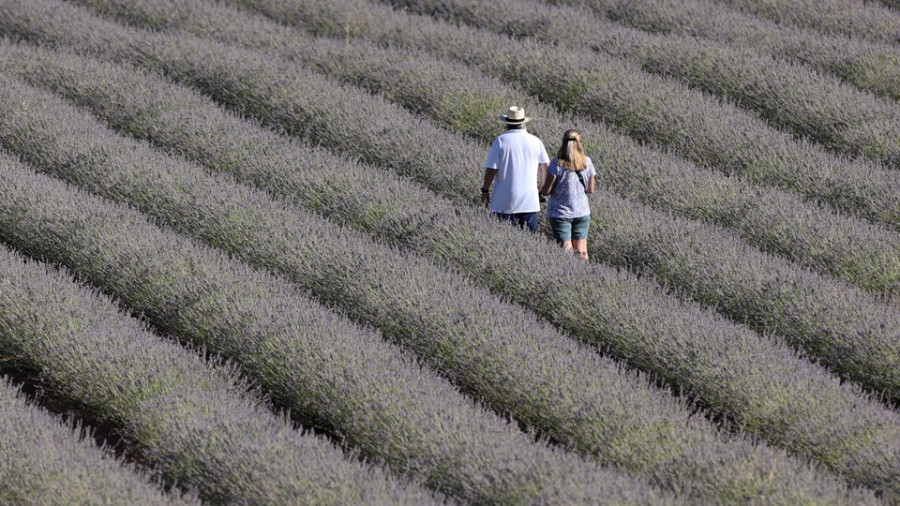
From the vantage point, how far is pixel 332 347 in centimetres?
491

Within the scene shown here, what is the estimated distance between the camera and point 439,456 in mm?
4086

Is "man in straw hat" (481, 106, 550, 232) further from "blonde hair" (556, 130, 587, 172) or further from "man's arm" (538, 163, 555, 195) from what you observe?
"blonde hair" (556, 130, 587, 172)

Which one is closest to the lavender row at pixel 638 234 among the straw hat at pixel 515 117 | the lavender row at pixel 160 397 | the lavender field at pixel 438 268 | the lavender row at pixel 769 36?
the lavender field at pixel 438 268

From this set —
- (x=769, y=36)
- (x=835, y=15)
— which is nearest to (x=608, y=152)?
(x=769, y=36)

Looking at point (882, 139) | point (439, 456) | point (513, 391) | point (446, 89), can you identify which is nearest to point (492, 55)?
point (446, 89)

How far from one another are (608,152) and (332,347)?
367cm

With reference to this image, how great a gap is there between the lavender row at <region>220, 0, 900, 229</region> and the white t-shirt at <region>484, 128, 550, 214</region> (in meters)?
1.98

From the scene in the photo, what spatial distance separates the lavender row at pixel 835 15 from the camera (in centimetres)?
1060

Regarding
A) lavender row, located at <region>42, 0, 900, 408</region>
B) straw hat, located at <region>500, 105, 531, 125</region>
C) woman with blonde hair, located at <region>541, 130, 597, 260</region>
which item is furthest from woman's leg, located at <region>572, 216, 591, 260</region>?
straw hat, located at <region>500, 105, 531, 125</region>

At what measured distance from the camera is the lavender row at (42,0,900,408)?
207 inches

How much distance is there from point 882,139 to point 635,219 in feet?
8.21

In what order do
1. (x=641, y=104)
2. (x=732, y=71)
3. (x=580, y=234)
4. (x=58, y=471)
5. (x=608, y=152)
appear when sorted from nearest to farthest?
1. (x=58, y=471)
2. (x=580, y=234)
3. (x=608, y=152)
4. (x=641, y=104)
5. (x=732, y=71)

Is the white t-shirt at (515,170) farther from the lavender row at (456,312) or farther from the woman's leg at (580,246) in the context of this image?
the woman's leg at (580,246)

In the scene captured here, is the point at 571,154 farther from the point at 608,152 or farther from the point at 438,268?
the point at 608,152
